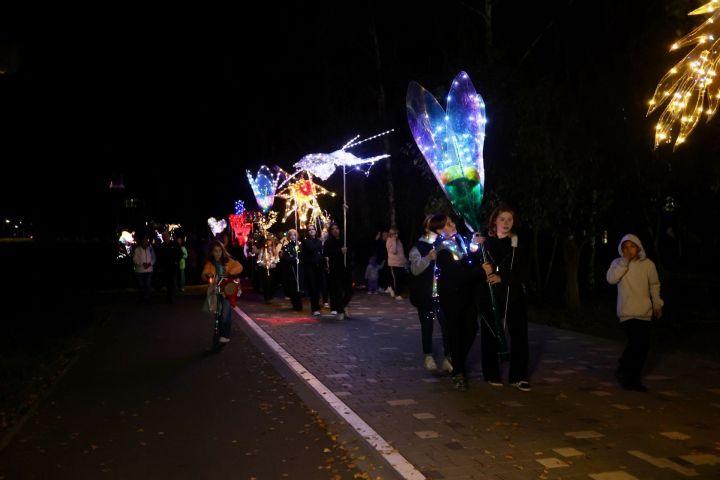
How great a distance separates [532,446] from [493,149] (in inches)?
435

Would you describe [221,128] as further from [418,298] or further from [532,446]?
[532,446]

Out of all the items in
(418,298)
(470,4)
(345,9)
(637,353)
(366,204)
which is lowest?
(637,353)

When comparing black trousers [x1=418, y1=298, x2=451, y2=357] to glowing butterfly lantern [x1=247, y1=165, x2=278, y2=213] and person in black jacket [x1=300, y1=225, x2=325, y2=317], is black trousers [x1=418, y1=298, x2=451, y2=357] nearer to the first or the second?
person in black jacket [x1=300, y1=225, x2=325, y2=317]

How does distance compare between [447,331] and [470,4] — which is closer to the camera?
[447,331]

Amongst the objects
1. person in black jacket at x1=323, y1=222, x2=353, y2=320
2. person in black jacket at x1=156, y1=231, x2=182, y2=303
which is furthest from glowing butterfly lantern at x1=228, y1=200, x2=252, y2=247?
person in black jacket at x1=323, y1=222, x2=353, y2=320

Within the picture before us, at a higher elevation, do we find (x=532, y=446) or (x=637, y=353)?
(x=637, y=353)

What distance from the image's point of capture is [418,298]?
8273mm

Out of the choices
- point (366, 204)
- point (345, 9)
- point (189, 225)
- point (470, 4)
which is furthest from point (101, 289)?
point (189, 225)

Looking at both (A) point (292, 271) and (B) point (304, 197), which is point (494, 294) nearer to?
(A) point (292, 271)

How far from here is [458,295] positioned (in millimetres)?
7359

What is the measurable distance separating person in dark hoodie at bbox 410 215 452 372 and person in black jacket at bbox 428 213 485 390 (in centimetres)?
24

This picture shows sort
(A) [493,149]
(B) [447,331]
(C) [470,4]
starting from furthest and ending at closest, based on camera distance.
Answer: (C) [470,4]
(A) [493,149]
(B) [447,331]

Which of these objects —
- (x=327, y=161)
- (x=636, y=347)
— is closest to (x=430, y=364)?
(x=636, y=347)

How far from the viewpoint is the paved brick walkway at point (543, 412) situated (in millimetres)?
4957
